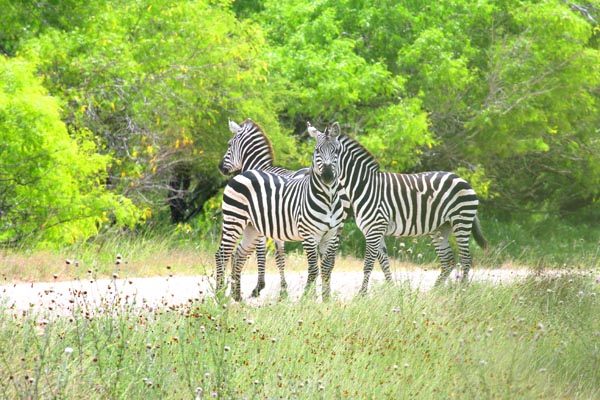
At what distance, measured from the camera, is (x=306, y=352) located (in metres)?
8.65

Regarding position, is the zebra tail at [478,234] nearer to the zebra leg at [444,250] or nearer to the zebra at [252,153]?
the zebra leg at [444,250]

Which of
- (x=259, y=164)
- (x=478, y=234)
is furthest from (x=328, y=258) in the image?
(x=478, y=234)

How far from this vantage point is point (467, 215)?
47.0 feet

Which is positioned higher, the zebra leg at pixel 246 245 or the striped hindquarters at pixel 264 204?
the striped hindquarters at pixel 264 204

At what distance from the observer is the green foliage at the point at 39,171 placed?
15.8m

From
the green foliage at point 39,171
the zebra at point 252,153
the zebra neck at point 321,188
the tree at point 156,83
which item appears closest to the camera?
the zebra neck at point 321,188

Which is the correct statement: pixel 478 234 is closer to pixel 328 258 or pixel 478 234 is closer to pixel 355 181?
pixel 355 181

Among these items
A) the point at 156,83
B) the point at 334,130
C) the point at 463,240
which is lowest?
the point at 463,240

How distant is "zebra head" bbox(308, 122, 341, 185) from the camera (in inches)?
457

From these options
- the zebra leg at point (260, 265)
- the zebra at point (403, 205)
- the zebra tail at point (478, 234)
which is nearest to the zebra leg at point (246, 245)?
the zebra leg at point (260, 265)

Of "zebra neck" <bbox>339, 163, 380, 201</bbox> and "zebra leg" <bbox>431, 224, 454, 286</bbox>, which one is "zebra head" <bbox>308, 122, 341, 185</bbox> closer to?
"zebra neck" <bbox>339, 163, 380, 201</bbox>

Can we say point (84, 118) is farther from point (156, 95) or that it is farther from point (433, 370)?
point (433, 370)

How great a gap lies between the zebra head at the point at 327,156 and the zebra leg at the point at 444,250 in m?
2.62

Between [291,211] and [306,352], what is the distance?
3.80m
